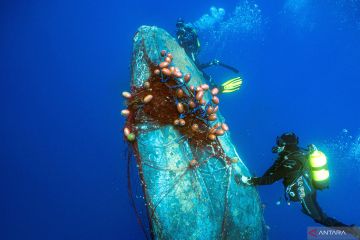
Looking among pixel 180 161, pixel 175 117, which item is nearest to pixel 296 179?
pixel 180 161

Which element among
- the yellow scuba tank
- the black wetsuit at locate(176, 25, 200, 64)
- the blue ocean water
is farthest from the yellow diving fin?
the blue ocean water

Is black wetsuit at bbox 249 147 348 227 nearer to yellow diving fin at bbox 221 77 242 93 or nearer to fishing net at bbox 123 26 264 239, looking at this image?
fishing net at bbox 123 26 264 239

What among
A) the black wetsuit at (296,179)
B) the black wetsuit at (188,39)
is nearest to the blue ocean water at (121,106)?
the black wetsuit at (188,39)

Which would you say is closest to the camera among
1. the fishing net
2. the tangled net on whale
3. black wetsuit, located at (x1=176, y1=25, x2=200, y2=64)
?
the fishing net

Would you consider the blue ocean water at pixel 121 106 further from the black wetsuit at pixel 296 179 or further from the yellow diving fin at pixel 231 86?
the black wetsuit at pixel 296 179

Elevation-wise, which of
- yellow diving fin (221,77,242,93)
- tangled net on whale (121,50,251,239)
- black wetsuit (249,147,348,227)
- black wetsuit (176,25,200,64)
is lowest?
black wetsuit (249,147,348,227)

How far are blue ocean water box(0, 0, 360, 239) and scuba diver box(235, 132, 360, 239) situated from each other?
424 inches

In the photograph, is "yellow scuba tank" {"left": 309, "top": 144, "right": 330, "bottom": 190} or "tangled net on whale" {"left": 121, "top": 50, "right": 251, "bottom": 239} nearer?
"tangled net on whale" {"left": 121, "top": 50, "right": 251, "bottom": 239}

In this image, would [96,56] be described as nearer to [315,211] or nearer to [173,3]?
[173,3]

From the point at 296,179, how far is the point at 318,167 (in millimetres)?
455

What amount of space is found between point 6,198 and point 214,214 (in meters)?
23.1

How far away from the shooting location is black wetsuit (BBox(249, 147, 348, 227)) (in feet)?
15.7

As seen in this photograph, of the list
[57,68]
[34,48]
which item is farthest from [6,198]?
[34,48]

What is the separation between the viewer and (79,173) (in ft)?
63.3
